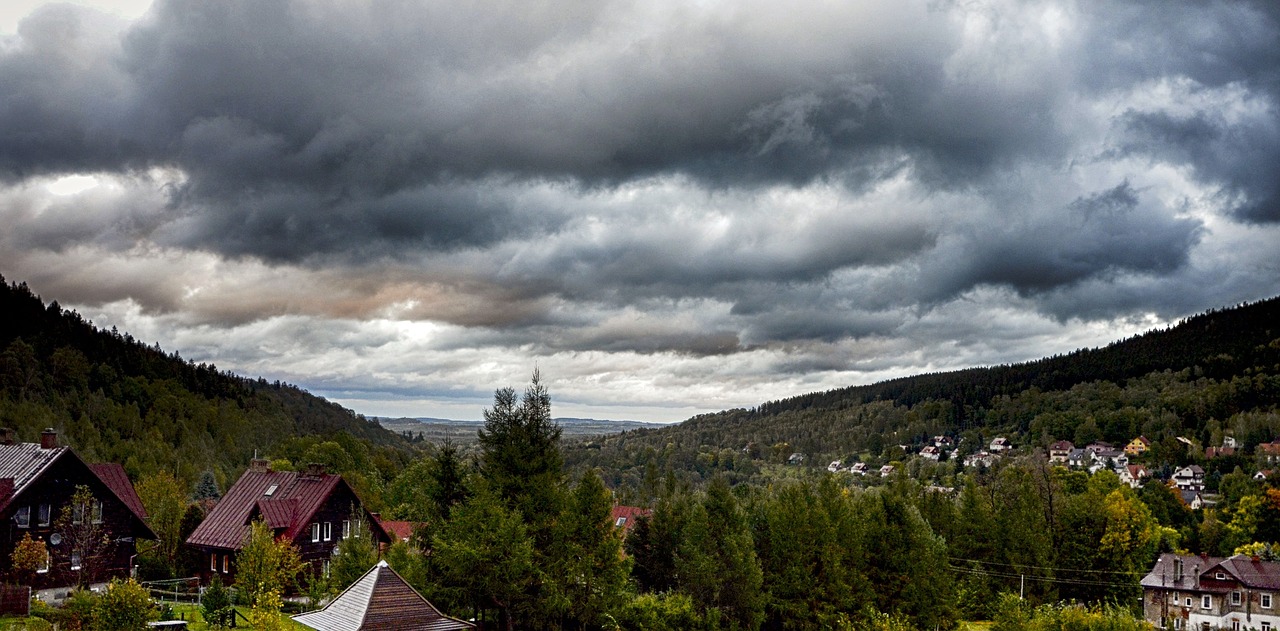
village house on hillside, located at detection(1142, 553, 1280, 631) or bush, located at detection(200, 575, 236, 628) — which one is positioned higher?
bush, located at detection(200, 575, 236, 628)

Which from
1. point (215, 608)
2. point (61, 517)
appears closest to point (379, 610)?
point (215, 608)

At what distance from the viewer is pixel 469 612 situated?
44.1 metres

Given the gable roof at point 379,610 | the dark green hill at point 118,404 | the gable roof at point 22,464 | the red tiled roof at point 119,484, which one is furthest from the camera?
the dark green hill at point 118,404

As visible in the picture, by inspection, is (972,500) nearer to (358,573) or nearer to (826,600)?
(826,600)

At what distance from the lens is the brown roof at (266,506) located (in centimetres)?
5538

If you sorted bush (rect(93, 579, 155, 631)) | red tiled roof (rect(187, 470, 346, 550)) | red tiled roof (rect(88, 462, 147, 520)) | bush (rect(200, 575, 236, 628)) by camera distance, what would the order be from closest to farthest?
bush (rect(93, 579, 155, 631)) < bush (rect(200, 575, 236, 628)) < red tiled roof (rect(88, 462, 147, 520)) < red tiled roof (rect(187, 470, 346, 550))

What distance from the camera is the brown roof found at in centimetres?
5538

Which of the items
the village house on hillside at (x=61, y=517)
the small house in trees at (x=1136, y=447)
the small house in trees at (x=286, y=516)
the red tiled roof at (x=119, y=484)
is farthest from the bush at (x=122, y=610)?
the small house in trees at (x=1136, y=447)

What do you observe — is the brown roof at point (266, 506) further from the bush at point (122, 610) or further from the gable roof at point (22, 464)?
the bush at point (122, 610)

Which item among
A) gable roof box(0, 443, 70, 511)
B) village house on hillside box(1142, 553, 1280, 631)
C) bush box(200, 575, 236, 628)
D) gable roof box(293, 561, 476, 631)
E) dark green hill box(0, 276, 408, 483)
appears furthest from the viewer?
dark green hill box(0, 276, 408, 483)

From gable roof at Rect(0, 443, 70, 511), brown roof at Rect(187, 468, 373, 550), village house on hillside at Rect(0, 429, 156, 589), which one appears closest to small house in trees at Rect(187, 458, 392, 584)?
brown roof at Rect(187, 468, 373, 550)

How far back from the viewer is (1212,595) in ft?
264

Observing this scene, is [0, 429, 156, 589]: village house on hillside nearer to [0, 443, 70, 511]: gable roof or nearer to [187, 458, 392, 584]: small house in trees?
[0, 443, 70, 511]: gable roof

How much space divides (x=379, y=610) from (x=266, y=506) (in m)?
26.9
